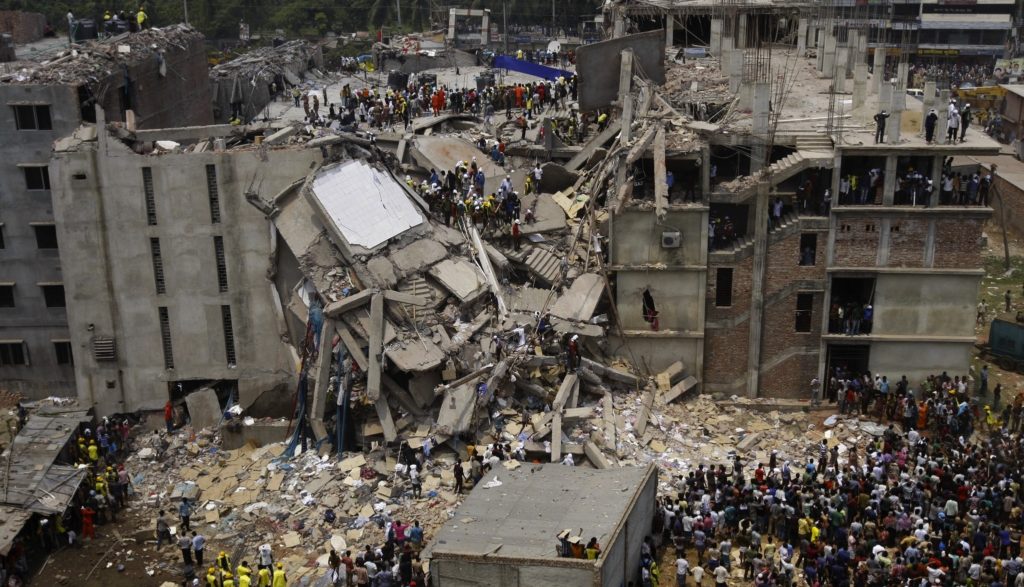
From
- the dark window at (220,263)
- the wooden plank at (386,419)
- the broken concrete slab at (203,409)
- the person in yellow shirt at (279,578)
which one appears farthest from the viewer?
the broken concrete slab at (203,409)

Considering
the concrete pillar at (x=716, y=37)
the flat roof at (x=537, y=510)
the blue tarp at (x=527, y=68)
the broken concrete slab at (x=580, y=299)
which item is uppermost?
the concrete pillar at (x=716, y=37)

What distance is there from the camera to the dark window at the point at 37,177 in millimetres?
39344

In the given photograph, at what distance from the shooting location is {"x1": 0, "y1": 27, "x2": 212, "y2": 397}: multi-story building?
1500 inches

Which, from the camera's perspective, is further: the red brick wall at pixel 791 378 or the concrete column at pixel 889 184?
the red brick wall at pixel 791 378

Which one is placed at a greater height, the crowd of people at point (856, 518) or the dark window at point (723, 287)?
the dark window at point (723, 287)

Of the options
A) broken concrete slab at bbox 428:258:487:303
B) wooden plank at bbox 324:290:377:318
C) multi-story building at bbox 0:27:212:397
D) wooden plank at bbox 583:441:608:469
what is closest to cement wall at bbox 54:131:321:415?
multi-story building at bbox 0:27:212:397

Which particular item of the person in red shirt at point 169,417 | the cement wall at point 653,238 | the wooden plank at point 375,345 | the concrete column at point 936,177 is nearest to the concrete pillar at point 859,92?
the concrete column at point 936,177

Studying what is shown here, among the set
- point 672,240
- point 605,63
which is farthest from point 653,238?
point 605,63

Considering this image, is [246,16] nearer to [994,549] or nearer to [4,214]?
[4,214]

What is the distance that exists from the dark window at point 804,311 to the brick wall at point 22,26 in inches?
1542

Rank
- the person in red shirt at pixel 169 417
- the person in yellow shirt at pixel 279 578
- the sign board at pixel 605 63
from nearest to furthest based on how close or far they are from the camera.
Answer: 1. the person in yellow shirt at pixel 279 578
2. the person in red shirt at pixel 169 417
3. the sign board at pixel 605 63

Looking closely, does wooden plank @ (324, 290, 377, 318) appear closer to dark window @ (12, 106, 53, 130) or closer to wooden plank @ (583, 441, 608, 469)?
wooden plank @ (583, 441, 608, 469)

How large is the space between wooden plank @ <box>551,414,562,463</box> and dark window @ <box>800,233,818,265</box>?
376 inches

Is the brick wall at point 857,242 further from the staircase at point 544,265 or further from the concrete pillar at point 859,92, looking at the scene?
the staircase at point 544,265
